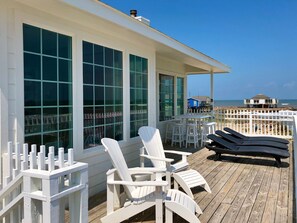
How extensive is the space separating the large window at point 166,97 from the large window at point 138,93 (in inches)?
114

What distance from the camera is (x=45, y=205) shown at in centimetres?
178

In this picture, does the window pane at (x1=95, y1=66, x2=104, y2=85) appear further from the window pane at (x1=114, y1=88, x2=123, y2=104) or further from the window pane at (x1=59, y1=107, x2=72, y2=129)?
the window pane at (x1=59, y1=107, x2=72, y2=129)

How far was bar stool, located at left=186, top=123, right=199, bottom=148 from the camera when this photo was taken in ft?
25.6

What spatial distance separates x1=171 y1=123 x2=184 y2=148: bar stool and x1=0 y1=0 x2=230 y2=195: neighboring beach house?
7.70ft

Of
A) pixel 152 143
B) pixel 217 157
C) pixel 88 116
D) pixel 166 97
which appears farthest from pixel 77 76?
pixel 166 97

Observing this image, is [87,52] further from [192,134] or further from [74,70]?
[192,134]

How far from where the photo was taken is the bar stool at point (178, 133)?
7883 mm

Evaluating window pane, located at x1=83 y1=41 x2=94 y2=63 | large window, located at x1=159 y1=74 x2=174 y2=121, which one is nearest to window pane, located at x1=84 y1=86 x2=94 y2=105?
window pane, located at x1=83 y1=41 x2=94 y2=63

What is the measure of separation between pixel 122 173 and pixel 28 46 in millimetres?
1881

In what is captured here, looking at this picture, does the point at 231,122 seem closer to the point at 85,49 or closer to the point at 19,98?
the point at 85,49

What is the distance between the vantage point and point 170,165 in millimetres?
3848

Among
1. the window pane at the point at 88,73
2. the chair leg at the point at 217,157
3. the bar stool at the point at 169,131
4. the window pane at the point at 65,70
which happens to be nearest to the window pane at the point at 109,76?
the window pane at the point at 88,73

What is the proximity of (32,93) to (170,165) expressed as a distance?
2156mm

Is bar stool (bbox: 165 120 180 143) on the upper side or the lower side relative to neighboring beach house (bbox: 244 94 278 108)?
lower
